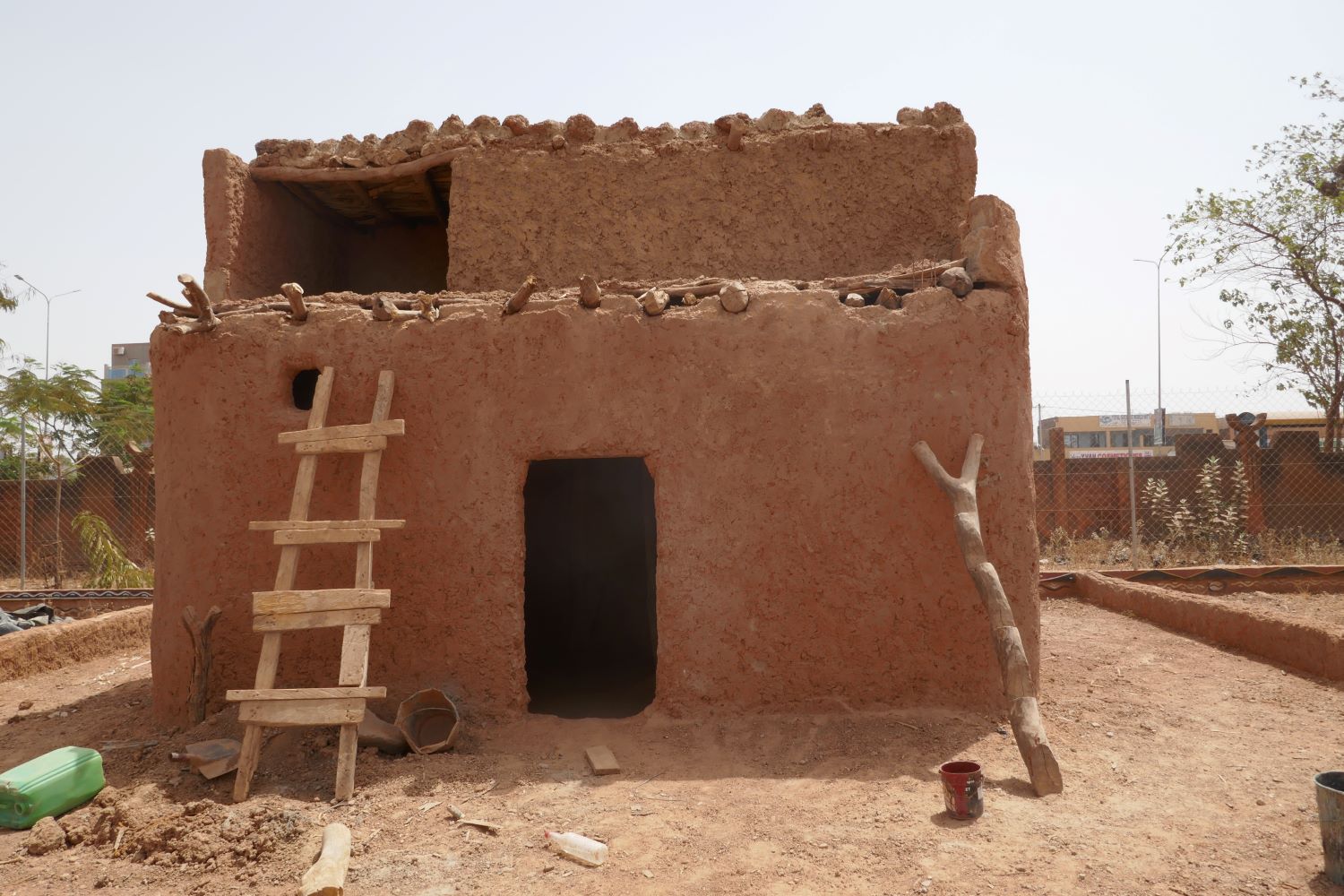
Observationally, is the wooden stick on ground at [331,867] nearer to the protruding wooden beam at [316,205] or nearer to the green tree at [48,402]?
the protruding wooden beam at [316,205]

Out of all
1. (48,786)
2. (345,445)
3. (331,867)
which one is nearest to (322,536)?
(345,445)

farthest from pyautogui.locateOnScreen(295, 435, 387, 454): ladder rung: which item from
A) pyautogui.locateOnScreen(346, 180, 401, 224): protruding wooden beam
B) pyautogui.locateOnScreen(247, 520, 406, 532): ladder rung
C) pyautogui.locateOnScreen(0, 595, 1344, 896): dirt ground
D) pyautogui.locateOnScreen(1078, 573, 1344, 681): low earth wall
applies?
pyautogui.locateOnScreen(1078, 573, 1344, 681): low earth wall

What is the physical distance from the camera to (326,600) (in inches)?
180

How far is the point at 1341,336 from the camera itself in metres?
13.4

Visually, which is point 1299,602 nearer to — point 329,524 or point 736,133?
point 736,133

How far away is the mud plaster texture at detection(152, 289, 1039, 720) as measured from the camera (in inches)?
196

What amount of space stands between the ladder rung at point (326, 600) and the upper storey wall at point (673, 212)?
2.28 meters

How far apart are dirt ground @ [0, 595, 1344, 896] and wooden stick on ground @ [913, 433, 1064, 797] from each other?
0.50 ft

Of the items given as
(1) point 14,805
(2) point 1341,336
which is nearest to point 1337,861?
(1) point 14,805

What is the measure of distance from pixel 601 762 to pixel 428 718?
1.06m

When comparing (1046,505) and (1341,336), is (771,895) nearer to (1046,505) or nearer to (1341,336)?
(1046,505)

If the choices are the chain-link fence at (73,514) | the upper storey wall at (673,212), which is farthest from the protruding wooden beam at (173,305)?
the chain-link fence at (73,514)

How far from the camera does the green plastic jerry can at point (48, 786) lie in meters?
4.01

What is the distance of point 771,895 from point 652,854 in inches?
21.4
